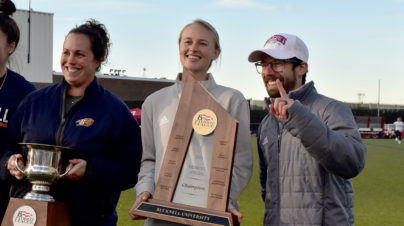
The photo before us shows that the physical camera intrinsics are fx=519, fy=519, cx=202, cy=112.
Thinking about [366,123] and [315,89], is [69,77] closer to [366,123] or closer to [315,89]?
[315,89]

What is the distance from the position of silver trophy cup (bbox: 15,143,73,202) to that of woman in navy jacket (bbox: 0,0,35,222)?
0.47m

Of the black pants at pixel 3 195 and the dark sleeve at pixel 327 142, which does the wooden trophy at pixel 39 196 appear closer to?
the black pants at pixel 3 195

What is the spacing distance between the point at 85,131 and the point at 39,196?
0.43 meters

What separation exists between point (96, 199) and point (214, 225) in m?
0.78

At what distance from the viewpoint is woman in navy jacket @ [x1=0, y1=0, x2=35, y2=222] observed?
317 centimetres

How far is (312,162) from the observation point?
2762mm

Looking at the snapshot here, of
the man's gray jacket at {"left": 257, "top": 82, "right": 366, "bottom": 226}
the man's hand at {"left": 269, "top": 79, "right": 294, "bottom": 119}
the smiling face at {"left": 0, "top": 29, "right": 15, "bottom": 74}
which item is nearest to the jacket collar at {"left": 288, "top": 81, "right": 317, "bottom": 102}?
the man's gray jacket at {"left": 257, "top": 82, "right": 366, "bottom": 226}

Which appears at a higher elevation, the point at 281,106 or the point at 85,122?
the point at 281,106

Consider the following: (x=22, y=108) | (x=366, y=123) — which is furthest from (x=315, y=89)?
(x=366, y=123)

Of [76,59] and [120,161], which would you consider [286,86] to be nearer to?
[120,161]

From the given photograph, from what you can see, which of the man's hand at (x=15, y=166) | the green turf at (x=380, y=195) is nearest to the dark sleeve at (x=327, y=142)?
the man's hand at (x=15, y=166)

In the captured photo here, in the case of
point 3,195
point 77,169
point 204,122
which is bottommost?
point 3,195

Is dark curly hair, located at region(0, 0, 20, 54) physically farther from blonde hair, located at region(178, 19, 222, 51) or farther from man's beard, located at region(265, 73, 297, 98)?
man's beard, located at region(265, 73, 297, 98)

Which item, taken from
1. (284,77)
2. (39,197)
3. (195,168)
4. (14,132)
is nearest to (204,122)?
(195,168)
